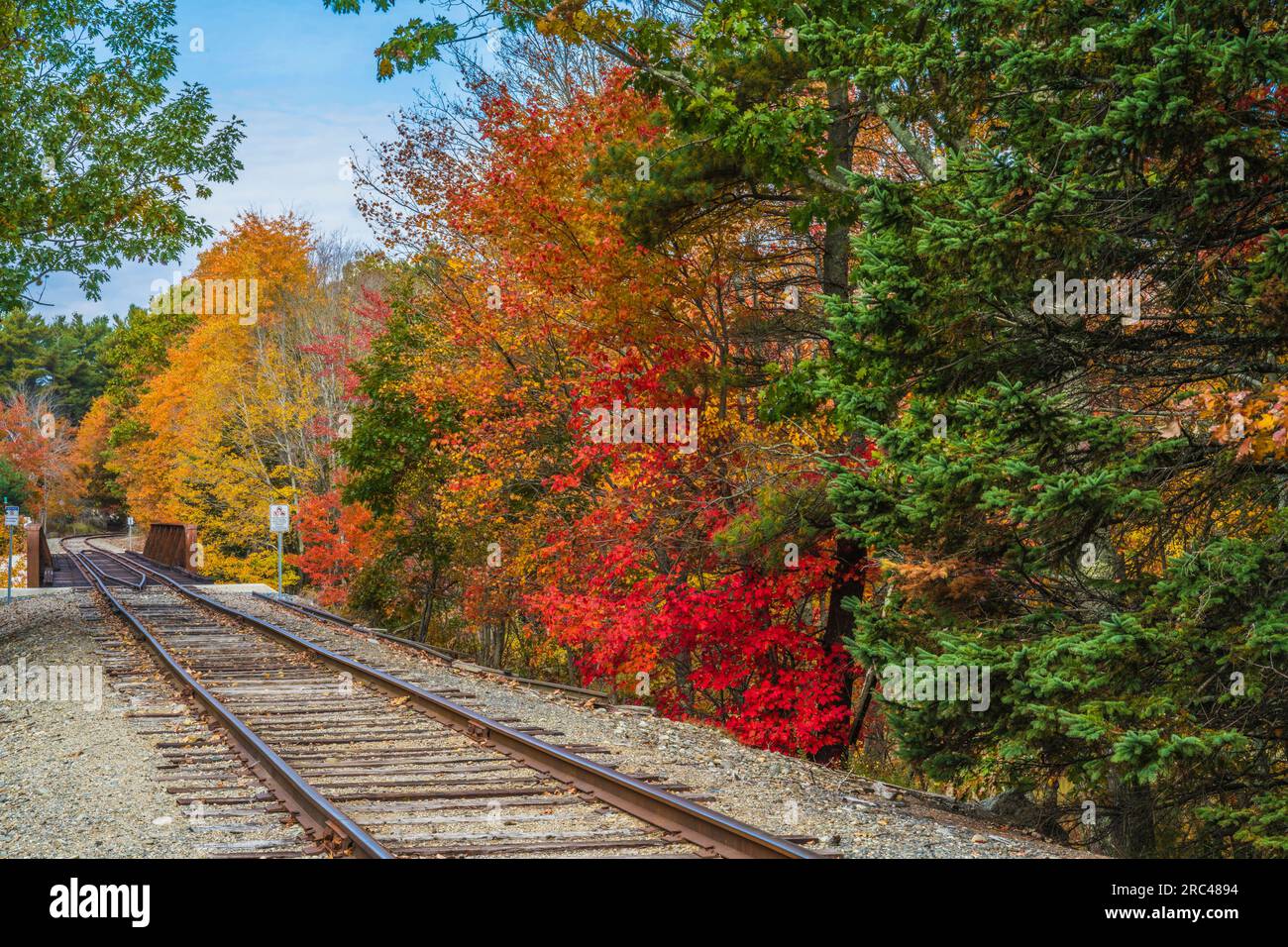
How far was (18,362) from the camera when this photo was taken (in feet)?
345

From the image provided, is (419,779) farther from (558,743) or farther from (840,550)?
(840,550)

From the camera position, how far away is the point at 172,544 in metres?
54.9

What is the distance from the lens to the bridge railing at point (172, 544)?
162ft

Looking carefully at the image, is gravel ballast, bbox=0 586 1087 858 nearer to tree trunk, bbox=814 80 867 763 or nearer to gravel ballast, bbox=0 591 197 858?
gravel ballast, bbox=0 591 197 858

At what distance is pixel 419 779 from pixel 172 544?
5029cm

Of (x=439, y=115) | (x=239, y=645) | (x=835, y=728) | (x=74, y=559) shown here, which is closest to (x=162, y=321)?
(x=74, y=559)

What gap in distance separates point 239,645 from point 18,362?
10121 cm

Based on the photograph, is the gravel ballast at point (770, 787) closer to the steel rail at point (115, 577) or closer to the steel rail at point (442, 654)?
the steel rail at point (442, 654)

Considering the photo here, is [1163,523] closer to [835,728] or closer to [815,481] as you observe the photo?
[815,481]

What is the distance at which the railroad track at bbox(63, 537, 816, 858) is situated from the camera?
699 cm

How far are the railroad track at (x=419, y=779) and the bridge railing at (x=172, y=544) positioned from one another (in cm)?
3584

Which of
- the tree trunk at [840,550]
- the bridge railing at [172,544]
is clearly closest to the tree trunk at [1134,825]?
the tree trunk at [840,550]

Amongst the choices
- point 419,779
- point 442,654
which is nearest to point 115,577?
point 442,654

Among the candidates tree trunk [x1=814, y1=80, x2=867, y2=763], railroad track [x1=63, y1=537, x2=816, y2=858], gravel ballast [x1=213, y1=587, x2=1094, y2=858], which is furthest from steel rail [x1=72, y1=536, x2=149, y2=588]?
gravel ballast [x1=213, y1=587, x2=1094, y2=858]
